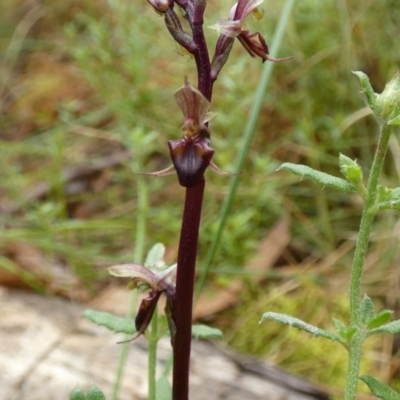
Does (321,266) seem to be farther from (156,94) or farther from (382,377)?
(156,94)

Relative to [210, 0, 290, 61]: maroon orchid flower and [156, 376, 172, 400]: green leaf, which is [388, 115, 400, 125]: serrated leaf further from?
[156, 376, 172, 400]: green leaf

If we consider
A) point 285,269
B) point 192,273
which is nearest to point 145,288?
point 192,273

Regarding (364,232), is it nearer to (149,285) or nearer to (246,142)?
(149,285)

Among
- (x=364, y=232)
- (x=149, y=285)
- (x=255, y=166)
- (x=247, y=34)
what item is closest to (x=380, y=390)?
(x=364, y=232)

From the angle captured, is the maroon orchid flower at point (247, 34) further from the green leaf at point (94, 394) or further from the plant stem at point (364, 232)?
the green leaf at point (94, 394)

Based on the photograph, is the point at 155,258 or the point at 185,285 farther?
the point at 155,258

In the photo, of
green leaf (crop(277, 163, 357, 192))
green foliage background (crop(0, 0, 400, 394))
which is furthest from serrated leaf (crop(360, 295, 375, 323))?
green foliage background (crop(0, 0, 400, 394))
